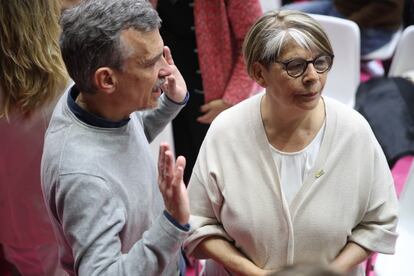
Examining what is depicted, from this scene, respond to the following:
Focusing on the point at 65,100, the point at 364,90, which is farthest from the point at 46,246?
the point at 364,90

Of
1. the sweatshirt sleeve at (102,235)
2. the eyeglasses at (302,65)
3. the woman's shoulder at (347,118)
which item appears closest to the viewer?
the sweatshirt sleeve at (102,235)

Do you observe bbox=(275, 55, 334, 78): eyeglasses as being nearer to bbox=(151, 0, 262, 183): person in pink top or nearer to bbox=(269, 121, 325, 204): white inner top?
bbox=(269, 121, 325, 204): white inner top

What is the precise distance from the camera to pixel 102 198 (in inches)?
58.7

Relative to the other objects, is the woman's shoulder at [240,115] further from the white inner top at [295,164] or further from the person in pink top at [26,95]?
the person in pink top at [26,95]

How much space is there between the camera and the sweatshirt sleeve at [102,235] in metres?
1.47

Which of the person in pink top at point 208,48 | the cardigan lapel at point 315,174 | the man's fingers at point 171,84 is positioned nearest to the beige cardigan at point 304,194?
the cardigan lapel at point 315,174

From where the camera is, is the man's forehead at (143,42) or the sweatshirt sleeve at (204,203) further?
the sweatshirt sleeve at (204,203)

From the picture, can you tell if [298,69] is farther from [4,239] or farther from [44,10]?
[4,239]

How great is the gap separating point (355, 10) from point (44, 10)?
2746mm

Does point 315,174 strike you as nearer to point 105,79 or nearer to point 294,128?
point 294,128

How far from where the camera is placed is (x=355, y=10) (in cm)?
423

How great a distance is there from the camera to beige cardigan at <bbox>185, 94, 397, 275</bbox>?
1.75 m

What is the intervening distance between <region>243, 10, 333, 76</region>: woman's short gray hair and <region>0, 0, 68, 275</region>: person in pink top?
0.63 meters

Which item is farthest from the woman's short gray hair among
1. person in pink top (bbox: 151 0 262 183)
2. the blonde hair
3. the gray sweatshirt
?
person in pink top (bbox: 151 0 262 183)
